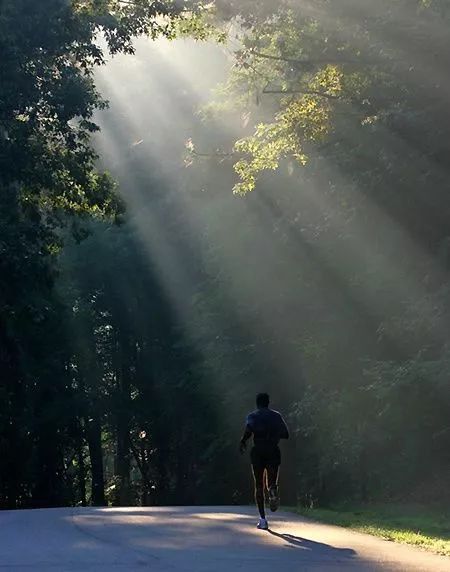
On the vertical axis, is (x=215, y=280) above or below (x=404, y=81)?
above

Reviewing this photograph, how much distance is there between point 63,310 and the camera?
146 feet

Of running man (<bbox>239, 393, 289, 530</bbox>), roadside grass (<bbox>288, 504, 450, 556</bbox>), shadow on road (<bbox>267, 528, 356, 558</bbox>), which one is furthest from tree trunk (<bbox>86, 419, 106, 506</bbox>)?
shadow on road (<bbox>267, 528, 356, 558</bbox>)

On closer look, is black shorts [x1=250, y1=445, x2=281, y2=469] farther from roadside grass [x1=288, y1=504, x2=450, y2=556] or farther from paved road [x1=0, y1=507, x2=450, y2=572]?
roadside grass [x1=288, y1=504, x2=450, y2=556]

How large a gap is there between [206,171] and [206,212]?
3.10 m

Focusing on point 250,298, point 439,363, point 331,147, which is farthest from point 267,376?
point 439,363

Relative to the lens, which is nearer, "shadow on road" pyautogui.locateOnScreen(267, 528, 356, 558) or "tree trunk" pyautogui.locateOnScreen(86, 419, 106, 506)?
"shadow on road" pyautogui.locateOnScreen(267, 528, 356, 558)

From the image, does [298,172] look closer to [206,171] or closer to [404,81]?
[206,171]

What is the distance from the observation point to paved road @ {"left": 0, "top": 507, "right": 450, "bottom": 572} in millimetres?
10008

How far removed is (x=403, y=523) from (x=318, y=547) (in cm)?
534

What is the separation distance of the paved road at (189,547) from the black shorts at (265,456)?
869mm

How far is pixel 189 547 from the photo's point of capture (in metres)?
Answer: 11.5

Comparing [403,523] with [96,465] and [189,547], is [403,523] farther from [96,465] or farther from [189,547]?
[96,465]

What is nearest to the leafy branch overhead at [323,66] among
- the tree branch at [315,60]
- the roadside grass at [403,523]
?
the tree branch at [315,60]

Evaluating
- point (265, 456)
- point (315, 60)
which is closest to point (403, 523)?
point (265, 456)
